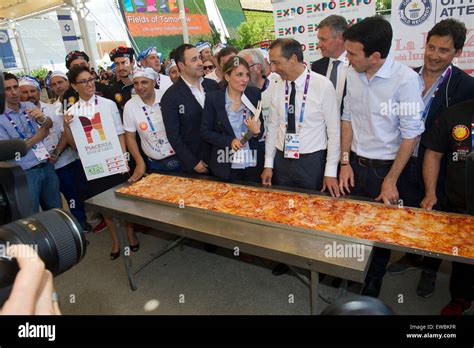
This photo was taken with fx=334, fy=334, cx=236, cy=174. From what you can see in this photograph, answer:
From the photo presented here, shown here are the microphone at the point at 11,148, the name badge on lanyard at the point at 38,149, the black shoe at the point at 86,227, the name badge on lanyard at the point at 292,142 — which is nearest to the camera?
the microphone at the point at 11,148

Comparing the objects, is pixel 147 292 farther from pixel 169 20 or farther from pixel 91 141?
pixel 169 20

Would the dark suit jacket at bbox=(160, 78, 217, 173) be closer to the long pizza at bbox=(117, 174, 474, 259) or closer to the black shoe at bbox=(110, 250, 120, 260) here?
the long pizza at bbox=(117, 174, 474, 259)

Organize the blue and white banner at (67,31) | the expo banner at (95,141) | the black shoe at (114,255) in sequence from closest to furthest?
the expo banner at (95,141) → the black shoe at (114,255) → the blue and white banner at (67,31)

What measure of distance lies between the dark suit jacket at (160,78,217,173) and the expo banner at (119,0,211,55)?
11.3m

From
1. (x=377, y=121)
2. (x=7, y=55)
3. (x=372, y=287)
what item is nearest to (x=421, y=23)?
(x=377, y=121)

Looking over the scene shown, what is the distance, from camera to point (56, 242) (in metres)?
0.97

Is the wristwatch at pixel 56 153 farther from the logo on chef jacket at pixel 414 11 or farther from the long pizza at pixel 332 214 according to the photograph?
the logo on chef jacket at pixel 414 11

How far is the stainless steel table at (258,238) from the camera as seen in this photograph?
5.22 feet

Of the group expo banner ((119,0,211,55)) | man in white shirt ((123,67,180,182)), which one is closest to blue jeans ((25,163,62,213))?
man in white shirt ((123,67,180,182))

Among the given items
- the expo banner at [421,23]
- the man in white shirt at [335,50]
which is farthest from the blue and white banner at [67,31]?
the expo banner at [421,23]
